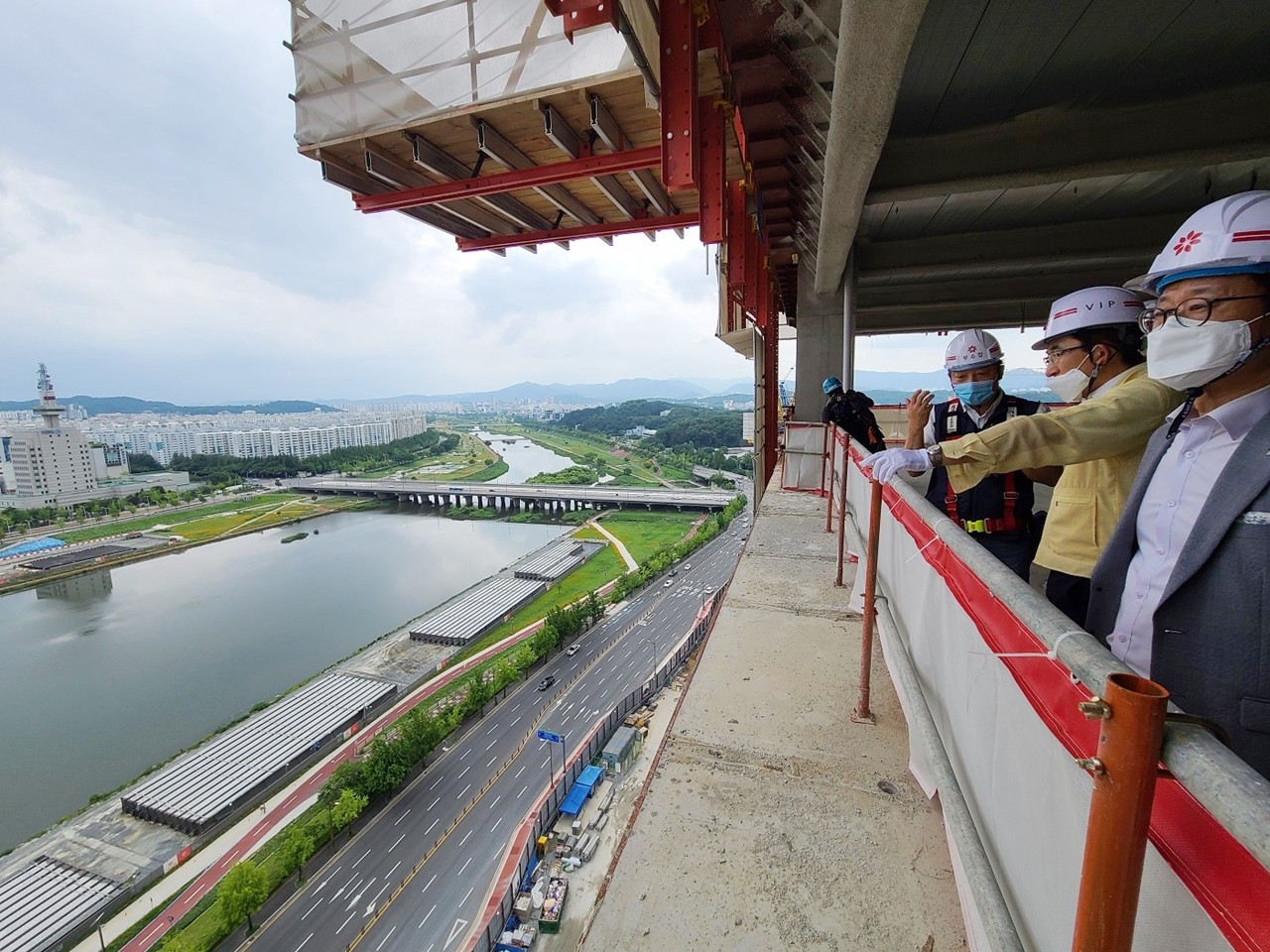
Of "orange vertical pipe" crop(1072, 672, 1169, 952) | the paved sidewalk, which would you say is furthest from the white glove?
the paved sidewalk

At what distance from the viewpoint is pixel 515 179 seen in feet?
15.6

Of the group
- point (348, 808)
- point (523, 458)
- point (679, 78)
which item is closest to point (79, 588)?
point (348, 808)

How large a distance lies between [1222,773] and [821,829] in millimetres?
1580

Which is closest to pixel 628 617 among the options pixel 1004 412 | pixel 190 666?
pixel 190 666

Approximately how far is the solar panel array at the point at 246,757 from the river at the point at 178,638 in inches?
87.3

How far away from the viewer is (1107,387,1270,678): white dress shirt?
1.23 metres

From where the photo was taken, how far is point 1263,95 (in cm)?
335

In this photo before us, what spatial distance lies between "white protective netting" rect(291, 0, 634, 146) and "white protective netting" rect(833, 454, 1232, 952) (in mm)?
3802

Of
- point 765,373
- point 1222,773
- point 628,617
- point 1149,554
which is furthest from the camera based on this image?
point 628,617

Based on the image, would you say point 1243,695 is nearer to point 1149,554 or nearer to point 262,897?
point 1149,554

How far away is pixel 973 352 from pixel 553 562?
33614mm

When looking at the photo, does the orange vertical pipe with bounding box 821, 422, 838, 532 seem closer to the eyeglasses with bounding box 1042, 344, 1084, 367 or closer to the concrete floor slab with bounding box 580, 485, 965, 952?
the concrete floor slab with bounding box 580, 485, 965, 952

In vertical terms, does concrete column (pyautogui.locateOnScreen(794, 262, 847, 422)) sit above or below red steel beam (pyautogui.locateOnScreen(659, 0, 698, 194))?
below

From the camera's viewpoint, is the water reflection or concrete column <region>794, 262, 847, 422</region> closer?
concrete column <region>794, 262, 847, 422</region>
